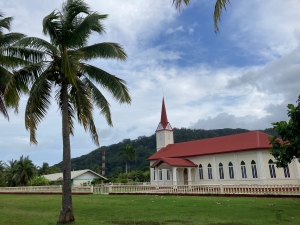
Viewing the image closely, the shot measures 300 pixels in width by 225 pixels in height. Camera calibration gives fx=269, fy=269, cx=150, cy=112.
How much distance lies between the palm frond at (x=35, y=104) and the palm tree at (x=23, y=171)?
3728cm

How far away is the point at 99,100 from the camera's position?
10.4 m

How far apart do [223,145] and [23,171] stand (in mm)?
31180

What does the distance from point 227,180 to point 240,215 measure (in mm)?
21639

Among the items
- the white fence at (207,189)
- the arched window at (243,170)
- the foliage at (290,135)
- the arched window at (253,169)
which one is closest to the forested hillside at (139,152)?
the arched window at (243,170)

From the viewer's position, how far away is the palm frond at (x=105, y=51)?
385 inches

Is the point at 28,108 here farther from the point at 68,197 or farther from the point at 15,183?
the point at 15,183

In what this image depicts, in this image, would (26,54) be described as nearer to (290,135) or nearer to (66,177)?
(66,177)

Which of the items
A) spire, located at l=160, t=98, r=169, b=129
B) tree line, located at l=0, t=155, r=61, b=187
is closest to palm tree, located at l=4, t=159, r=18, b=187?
tree line, located at l=0, t=155, r=61, b=187

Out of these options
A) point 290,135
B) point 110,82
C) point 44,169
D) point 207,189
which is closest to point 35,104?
point 110,82

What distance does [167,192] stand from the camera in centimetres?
2156

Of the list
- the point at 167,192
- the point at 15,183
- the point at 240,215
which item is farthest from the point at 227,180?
the point at 15,183

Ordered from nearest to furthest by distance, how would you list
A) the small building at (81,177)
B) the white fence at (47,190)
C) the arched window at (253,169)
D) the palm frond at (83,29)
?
1. the palm frond at (83,29)
2. the white fence at (47,190)
3. the arched window at (253,169)
4. the small building at (81,177)

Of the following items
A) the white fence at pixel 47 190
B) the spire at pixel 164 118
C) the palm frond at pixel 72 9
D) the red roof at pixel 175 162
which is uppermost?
the spire at pixel 164 118

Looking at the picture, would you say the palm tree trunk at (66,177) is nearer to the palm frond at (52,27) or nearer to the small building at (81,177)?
the palm frond at (52,27)
